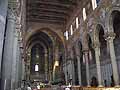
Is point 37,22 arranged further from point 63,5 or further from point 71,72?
point 71,72

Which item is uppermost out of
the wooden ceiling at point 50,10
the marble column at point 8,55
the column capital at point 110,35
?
the wooden ceiling at point 50,10

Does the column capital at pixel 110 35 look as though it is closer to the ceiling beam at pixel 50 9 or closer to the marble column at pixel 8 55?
the marble column at pixel 8 55

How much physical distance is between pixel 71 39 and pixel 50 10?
5.60m

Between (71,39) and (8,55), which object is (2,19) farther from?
(71,39)

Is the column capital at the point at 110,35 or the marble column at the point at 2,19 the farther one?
the column capital at the point at 110,35

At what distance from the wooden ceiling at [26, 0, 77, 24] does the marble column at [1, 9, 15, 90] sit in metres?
15.2

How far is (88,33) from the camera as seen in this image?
17125 mm

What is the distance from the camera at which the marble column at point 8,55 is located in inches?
220

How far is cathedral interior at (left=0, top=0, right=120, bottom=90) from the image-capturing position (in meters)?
7.25

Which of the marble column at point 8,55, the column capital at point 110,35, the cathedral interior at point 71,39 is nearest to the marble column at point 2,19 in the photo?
the cathedral interior at point 71,39

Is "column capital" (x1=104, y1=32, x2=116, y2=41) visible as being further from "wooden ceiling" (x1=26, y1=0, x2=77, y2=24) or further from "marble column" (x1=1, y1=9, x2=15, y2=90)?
"wooden ceiling" (x1=26, y1=0, x2=77, y2=24)

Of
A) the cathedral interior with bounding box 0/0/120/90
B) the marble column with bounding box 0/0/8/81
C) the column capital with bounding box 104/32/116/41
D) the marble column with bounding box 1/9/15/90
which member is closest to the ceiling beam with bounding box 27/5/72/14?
the cathedral interior with bounding box 0/0/120/90

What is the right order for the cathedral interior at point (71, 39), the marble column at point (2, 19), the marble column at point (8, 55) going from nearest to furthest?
the marble column at point (2, 19), the marble column at point (8, 55), the cathedral interior at point (71, 39)

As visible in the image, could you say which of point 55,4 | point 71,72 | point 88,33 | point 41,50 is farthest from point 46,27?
point 41,50
